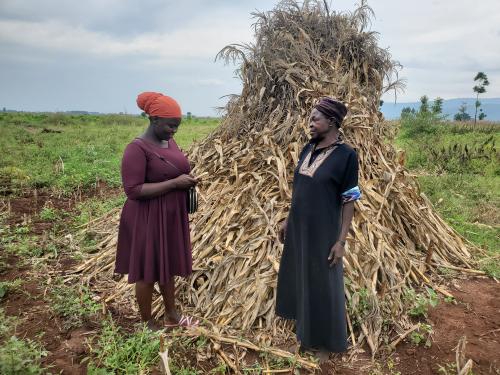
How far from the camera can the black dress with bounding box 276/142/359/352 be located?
2.35m

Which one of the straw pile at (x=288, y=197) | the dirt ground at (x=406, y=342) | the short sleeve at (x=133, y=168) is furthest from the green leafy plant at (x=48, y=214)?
the short sleeve at (x=133, y=168)

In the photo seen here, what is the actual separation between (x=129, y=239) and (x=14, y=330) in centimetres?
117

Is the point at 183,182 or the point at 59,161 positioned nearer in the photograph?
the point at 183,182

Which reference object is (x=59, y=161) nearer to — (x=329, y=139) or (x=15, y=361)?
(x=15, y=361)

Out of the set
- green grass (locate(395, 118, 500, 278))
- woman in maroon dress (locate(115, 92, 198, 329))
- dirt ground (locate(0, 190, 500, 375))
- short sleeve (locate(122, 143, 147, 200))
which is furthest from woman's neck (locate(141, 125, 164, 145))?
green grass (locate(395, 118, 500, 278))

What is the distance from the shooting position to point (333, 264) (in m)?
2.45

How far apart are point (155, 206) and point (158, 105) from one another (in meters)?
0.65

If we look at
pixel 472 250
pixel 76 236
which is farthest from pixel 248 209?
pixel 472 250

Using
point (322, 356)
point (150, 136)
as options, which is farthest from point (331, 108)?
point (322, 356)

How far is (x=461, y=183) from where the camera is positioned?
25.8 ft

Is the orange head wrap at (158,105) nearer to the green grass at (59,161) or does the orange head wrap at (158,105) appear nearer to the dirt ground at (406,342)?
the dirt ground at (406,342)

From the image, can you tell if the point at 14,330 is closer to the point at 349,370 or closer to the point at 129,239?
the point at 129,239

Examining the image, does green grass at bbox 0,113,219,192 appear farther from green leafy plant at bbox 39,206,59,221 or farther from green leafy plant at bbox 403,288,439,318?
green leafy plant at bbox 403,288,439,318

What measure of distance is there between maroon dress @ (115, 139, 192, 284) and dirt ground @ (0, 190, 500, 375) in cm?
69
